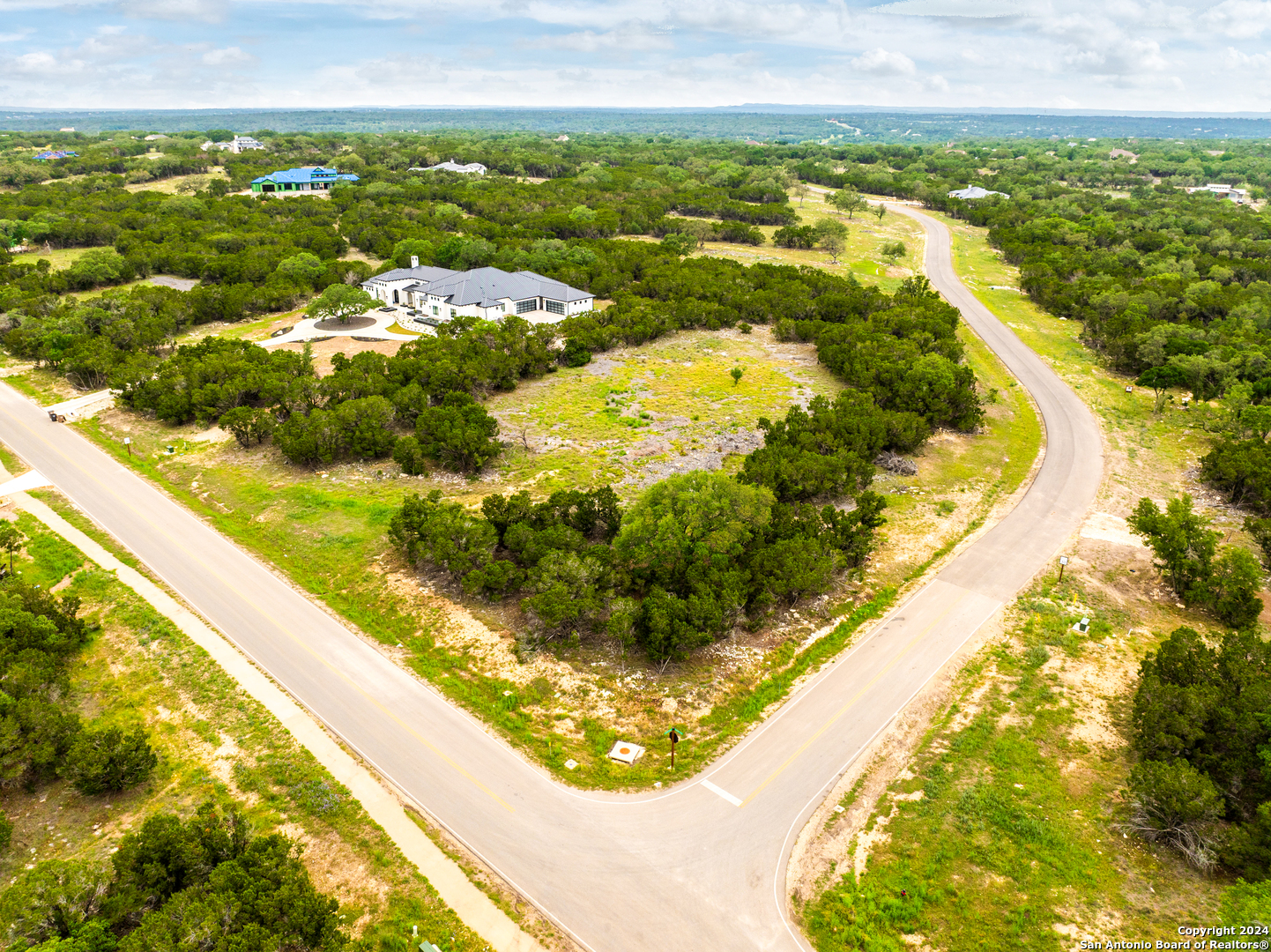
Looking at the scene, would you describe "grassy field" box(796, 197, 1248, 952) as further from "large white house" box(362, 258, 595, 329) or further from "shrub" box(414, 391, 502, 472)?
"large white house" box(362, 258, 595, 329)

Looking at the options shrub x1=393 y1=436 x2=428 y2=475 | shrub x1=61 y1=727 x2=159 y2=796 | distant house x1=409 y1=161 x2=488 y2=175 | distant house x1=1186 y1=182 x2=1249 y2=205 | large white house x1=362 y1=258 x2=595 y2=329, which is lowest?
shrub x1=61 y1=727 x2=159 y2=796

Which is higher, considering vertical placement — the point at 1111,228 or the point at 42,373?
the point at 1111,228

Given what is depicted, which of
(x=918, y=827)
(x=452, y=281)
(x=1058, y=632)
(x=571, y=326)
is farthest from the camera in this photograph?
(x=452, y=281)

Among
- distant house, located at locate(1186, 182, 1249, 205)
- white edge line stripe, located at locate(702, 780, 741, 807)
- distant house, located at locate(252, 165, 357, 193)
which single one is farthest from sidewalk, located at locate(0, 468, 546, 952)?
distant house, located at locate(1186, 182, 1249, 205)

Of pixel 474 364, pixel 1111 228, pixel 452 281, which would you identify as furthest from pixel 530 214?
pixel 1111 228

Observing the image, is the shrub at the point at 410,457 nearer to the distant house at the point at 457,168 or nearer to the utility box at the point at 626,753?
the utility box at the point at 626,753

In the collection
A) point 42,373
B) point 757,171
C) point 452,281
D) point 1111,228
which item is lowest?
point 42,373

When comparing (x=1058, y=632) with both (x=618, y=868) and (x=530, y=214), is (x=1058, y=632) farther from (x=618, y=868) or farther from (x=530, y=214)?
(x=530, y=214)
